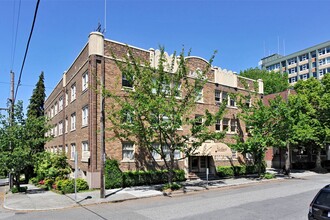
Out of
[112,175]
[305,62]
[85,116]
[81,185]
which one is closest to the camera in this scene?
[81,185]

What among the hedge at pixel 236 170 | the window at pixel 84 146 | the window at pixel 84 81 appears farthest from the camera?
the hedge at pixel 236 170

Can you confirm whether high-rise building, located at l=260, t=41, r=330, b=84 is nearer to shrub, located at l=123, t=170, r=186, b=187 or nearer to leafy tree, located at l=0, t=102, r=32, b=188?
shrub, located at l=123, t=170, r=186, b=187

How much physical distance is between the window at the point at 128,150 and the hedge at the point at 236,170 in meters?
9.21

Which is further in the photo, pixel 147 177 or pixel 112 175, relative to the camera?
pixel 147 177

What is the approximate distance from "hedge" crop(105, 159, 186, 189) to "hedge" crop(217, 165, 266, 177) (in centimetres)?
545

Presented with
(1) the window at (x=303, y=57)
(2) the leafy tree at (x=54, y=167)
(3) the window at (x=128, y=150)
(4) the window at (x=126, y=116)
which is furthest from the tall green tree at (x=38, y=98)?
(1) the window at (x=303, y=57)

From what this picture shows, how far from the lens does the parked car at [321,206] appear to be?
7.45 metres

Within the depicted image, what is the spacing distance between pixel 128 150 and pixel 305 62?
80016 mm

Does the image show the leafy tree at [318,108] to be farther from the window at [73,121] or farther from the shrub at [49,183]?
the shrub at [49,183]

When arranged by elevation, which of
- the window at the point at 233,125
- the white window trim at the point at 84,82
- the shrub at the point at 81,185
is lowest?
the shrub at the point at 81,185

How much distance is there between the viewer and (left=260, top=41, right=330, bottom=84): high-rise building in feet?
266

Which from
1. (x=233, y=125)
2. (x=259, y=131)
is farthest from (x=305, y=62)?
(x=259, y=131)

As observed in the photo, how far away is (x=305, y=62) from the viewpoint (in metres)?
86.6

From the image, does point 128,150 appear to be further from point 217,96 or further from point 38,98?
point 38,98
